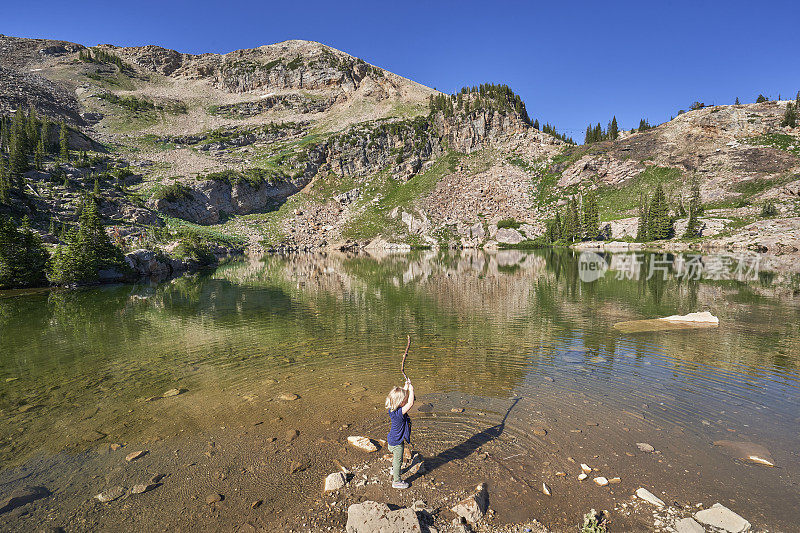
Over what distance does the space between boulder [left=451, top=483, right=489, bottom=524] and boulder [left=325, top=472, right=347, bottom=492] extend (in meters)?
2.61

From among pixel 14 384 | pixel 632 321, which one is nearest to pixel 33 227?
pixel 14 384

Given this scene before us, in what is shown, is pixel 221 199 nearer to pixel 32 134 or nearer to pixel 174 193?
pixel 174 193

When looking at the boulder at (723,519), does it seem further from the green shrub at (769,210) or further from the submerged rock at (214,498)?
the green shrub at (769,210)

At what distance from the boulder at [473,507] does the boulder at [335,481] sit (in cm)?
261

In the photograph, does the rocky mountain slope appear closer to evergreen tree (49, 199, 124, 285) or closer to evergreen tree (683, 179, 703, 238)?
evergreen tree (683, 179, 703, 238)

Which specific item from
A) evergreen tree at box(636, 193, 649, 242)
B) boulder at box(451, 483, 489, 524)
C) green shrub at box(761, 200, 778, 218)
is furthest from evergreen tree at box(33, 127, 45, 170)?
green shrub at box(761, 200, 778, 218)

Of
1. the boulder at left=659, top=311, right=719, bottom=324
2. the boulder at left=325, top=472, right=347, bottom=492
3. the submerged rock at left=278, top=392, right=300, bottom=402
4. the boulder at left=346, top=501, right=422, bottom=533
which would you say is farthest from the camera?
the boulder at left=659, top=311, right=719, bottom=324

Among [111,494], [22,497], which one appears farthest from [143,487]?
[22,497]

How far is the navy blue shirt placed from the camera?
27.4ft

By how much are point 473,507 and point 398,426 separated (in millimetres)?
2239

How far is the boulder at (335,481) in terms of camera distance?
26.8 feet

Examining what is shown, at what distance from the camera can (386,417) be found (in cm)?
1186

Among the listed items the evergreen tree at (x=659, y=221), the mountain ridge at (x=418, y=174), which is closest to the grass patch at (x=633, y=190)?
the mountain ridge at (x=418, y=174)

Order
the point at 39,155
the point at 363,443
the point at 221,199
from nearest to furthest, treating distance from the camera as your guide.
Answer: the point at 363,443
the point at 39,155
the point at 221,199
